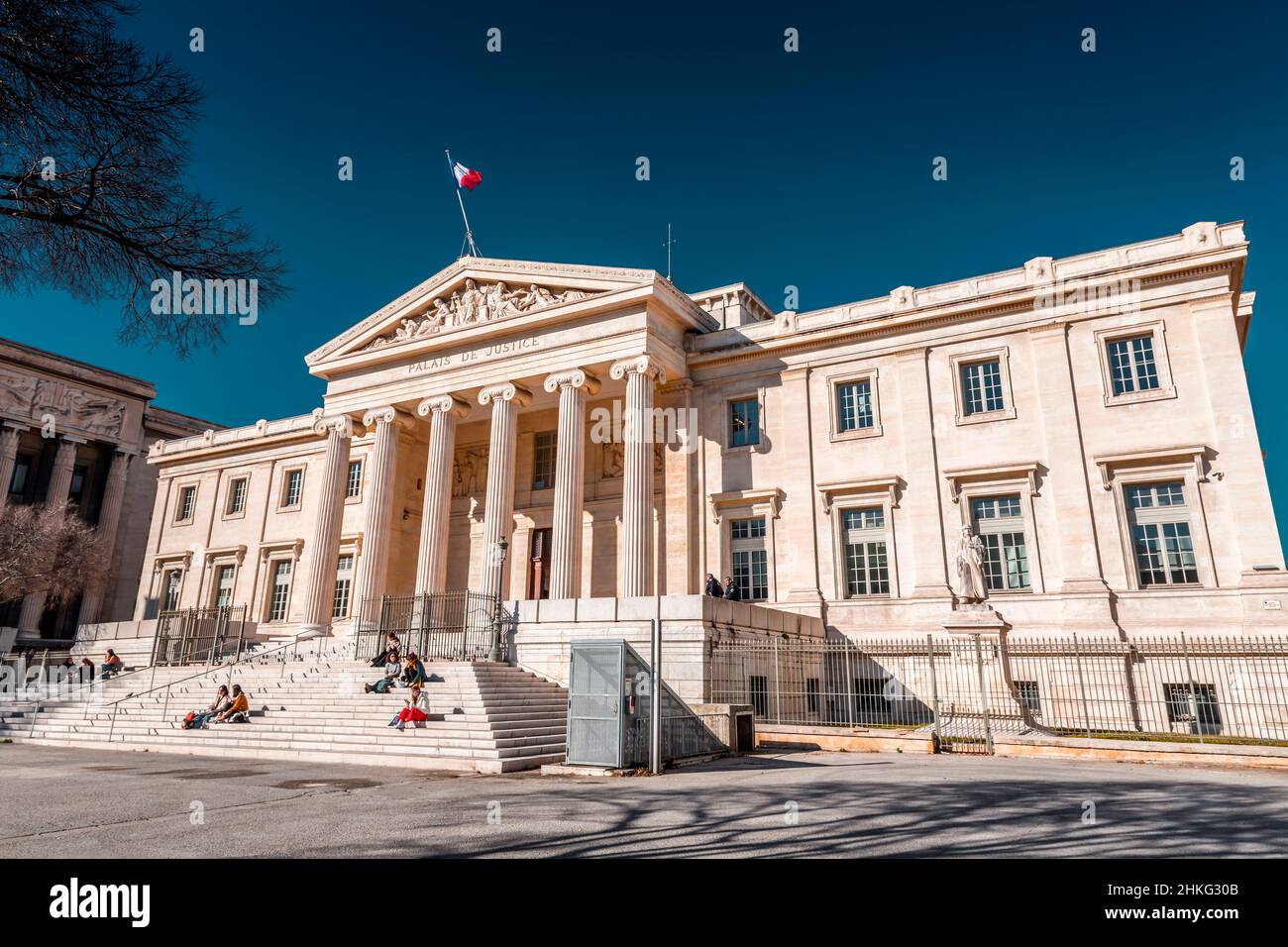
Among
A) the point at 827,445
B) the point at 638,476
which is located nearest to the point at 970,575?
the point at 827,445

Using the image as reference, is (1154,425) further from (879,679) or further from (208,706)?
(208,706)

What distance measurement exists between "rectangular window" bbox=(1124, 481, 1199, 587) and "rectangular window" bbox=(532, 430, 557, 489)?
21585 mm

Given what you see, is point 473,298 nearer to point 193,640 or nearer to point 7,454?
point 193,640

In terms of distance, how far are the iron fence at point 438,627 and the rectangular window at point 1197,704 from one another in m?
18.6

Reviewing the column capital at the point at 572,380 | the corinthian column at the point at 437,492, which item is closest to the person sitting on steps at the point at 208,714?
Answer: the corinthian column at the point at 437,492

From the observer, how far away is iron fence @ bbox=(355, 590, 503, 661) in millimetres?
22609

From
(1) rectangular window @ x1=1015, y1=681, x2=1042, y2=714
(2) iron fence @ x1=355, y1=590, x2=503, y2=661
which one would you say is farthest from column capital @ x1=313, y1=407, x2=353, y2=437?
(1) rectangular window @ x1=1015, y1=681, x2=1042, y2=714

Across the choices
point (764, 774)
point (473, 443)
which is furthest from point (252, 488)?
point (764, 774)

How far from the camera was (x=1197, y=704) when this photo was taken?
19.7 meters

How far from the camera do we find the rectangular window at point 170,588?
4325 cm

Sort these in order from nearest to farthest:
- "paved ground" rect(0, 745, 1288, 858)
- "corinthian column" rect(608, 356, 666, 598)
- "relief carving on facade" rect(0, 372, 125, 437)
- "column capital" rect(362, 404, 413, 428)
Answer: "paved ground" rect(0, 745, 1288, 858) → "corinthian column" rect(608, 356, 666, 598) → "column capital" rect(362, 404, 413, 428) → "relief carving on facade" rect(0, 372, 125, 437)

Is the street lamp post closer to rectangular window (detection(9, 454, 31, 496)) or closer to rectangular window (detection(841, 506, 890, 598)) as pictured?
rectangular window (detection(841, 506, 890, 598))

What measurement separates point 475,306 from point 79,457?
37709 mm

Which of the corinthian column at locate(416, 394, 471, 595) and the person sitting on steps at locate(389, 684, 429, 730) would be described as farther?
the corinthian column at locate(416, 394, 471, 595)
